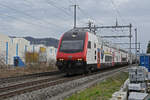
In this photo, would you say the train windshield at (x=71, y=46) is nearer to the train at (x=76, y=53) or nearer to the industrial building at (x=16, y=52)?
the train at (x=76, y=53)

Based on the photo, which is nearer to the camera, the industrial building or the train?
the train

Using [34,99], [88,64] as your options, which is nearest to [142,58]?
[88,64]

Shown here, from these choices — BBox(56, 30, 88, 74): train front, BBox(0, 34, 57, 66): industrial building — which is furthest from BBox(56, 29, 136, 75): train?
BBox(0, 34, 57, 66): industrial building

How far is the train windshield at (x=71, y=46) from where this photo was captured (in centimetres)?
1634

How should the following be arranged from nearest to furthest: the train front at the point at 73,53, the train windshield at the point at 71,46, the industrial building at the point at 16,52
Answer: the train front at the point at 73,53, the train windshield at the point at 71,46, the industrial building at the point at 16,52

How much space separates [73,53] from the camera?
638 inches

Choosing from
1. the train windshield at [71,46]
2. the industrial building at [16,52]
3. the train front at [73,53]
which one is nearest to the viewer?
the train front at [73,53]

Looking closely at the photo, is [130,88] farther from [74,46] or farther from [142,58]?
[142,58]

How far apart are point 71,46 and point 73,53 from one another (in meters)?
0.69

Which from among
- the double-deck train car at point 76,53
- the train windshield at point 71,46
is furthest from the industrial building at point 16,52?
the train windshield at point 71,46

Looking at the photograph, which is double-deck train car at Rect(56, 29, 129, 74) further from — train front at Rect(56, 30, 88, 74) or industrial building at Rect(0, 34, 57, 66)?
industrial building at Rect(0, 34, 57, 66)

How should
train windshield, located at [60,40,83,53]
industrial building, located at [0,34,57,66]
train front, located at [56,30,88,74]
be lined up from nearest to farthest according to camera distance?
1. train front, located at [56,30,88,74]
2. train windshield, located at [60,40,83,53]
3. industrial building, located at [0,34,57,66]

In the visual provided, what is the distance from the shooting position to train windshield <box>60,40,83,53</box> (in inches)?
643

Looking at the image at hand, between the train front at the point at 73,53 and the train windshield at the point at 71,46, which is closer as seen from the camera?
the train front at the point at 73,53
